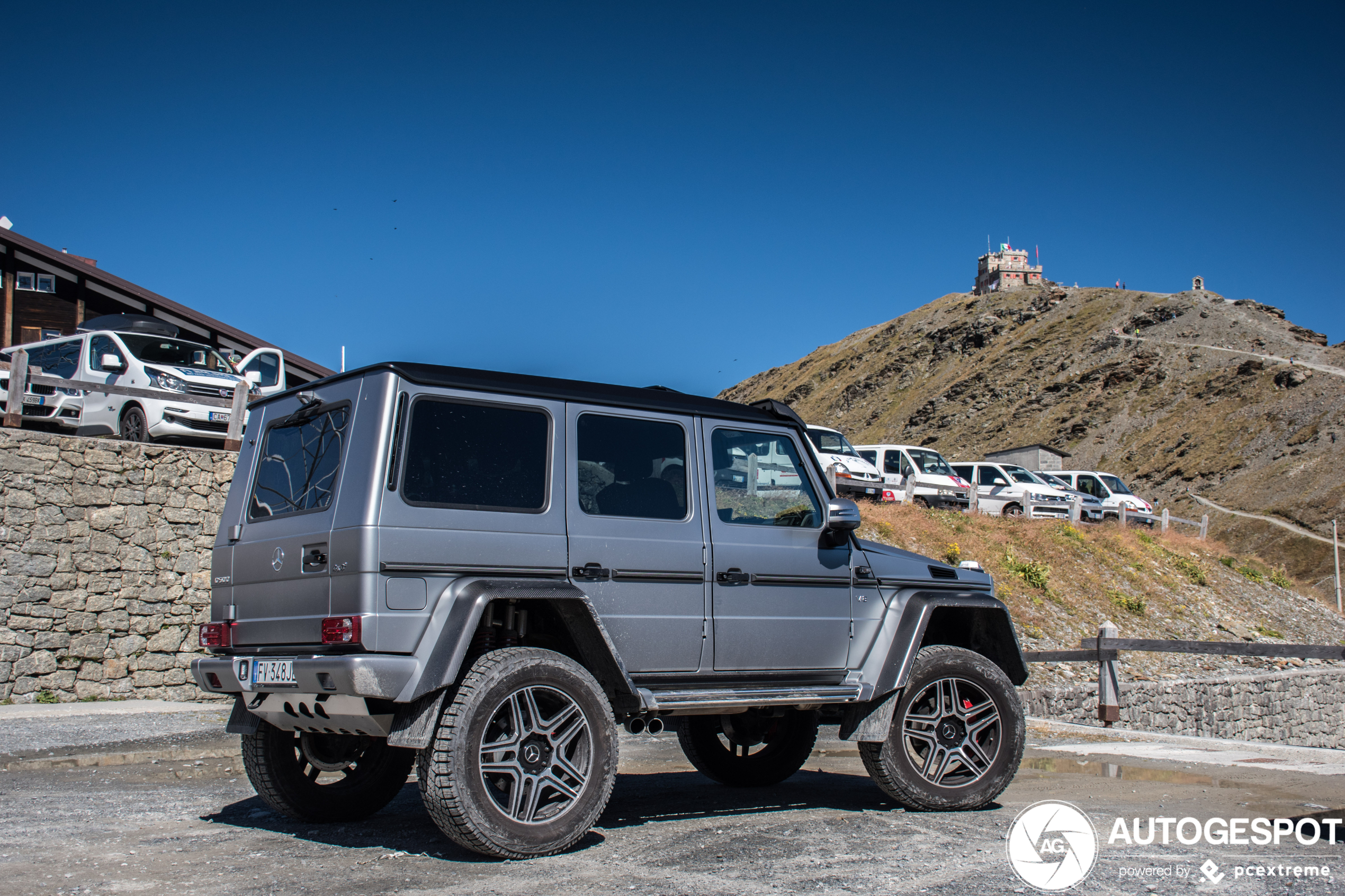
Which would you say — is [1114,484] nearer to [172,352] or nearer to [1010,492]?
[1010,492]

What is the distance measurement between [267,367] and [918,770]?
16260 millimetres

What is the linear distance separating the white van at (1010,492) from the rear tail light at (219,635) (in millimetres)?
22798

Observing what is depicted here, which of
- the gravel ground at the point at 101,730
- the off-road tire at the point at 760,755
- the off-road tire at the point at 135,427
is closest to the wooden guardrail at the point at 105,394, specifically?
the off-road tire at the point at 135,427

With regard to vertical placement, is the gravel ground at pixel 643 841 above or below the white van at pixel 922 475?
below

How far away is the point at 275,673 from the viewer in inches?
187

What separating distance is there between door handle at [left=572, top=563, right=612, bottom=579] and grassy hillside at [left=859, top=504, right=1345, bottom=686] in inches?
595

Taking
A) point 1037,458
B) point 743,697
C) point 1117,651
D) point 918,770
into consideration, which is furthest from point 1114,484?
point 743,697

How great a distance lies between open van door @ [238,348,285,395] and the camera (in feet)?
59.4

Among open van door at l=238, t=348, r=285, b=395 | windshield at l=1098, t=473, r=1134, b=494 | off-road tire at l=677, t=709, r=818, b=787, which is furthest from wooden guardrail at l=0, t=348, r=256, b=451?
windshield at l=1098, t=473, r=1134, b=494

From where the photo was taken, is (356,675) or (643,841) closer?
(356,675)

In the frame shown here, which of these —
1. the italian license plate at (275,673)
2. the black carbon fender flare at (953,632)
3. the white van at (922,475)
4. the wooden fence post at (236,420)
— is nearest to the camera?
the italian license plate at (275,673)

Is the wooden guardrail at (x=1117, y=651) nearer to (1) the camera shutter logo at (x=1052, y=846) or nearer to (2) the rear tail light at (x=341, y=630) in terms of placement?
(1) the camera shutter logo at (x=1052, y=846)

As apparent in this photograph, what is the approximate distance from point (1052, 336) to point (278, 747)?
101 m

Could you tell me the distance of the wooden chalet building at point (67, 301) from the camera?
23.9 meters
